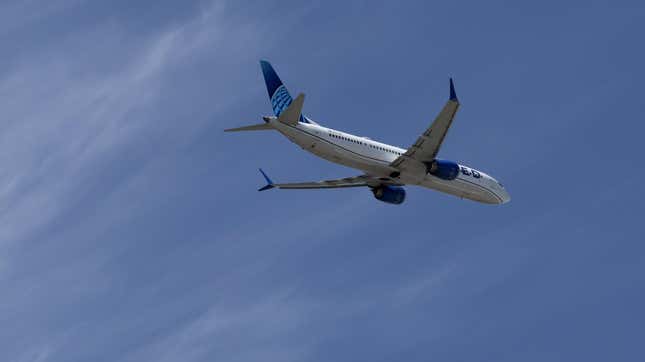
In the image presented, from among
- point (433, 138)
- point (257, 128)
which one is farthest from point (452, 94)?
point (257, 128)

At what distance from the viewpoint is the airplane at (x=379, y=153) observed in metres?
64.4

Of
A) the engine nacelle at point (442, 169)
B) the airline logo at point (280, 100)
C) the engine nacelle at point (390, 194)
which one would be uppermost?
the airline logo at point (280, 100)

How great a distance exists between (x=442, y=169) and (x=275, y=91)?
12.1 m

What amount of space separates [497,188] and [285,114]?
19.9 meters

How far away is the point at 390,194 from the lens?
76.2 m

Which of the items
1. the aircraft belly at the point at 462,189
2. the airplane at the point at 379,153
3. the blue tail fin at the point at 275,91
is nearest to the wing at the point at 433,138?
the airplane at the point at 379,153

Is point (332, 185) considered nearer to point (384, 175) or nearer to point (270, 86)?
point (384, 175)

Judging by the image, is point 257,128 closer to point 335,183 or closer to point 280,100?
point 280,100

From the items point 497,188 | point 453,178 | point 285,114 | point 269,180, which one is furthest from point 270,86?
point 497,188

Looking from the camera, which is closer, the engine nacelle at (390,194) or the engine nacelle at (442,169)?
the engine nacelle at (442,169)

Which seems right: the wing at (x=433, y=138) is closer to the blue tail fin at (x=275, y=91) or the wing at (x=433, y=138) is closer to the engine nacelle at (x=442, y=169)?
the engine nacelle at (x=442, y=169)

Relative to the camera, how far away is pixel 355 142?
68125 mm

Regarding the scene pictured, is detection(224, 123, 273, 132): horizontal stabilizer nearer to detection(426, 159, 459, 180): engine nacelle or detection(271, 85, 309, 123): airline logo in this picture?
detection(271, 85, 309, 123): airline logo

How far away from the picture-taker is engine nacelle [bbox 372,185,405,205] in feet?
249
